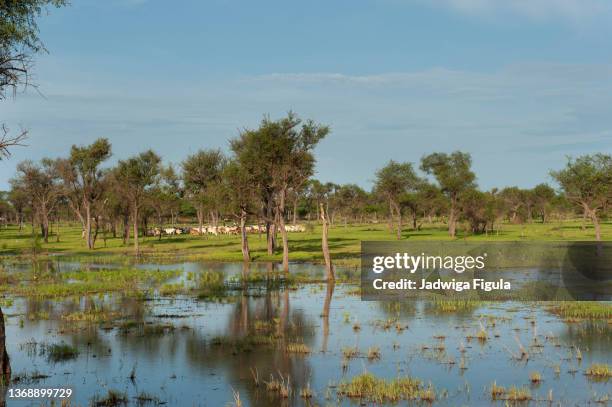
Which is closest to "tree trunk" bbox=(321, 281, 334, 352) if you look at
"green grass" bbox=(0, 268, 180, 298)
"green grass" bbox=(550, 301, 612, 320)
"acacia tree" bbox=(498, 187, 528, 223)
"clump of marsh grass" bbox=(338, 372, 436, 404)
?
"clump of marsh grass" bbox=(338, 372, 436, 404)

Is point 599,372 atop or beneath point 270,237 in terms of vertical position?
beneath

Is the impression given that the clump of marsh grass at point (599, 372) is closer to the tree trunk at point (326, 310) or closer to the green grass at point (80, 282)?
the tree trunk at point (326, 310)

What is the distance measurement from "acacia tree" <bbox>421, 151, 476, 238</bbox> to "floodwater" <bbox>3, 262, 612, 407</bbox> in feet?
253

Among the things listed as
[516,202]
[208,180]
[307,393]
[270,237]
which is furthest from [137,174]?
[516,202]

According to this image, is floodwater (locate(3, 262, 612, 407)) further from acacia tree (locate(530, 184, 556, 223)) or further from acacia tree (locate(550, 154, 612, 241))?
acacia tree (locate(530, 184, 556, 223))

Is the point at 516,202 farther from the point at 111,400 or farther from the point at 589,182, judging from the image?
the point at 111,400

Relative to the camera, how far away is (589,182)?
7250cm

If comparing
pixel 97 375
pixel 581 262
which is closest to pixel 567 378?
pixel 97 375

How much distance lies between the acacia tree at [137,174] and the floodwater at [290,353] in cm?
5120

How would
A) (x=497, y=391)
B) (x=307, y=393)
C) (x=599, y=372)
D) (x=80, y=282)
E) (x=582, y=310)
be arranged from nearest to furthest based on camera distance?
1. (x=307, y=393)
2. (x=497, y=391)
3. (x=599, y=372)
4. (x=582, y=310)
5. (x=80, y=282)

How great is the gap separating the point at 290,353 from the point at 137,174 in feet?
225

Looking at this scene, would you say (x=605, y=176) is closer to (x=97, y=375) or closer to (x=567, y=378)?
(x=567, y=378)

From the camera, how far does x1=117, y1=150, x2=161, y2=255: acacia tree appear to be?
90.8 meters

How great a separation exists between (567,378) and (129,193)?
3020 inches
